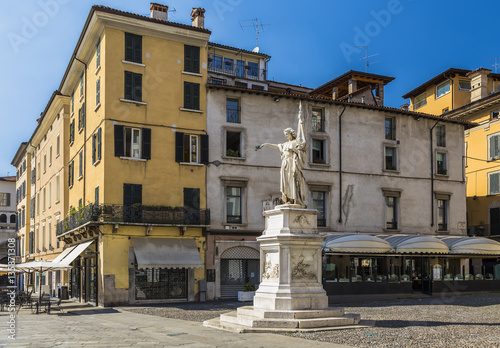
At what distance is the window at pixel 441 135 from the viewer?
1563 inches

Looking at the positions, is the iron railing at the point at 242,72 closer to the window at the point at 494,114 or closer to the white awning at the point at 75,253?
the window at the point at 494,114

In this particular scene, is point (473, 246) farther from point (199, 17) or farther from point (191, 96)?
point (199, 17)

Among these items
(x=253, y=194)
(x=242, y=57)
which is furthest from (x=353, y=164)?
(x=242, y=57)

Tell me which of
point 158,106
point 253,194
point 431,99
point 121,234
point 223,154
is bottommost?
point 121,234

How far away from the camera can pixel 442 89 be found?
52469 millimetres

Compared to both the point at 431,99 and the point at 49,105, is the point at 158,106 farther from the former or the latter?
the point at 431,99

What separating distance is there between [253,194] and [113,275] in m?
8.83

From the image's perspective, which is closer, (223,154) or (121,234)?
(121,234)

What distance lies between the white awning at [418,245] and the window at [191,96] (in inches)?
515

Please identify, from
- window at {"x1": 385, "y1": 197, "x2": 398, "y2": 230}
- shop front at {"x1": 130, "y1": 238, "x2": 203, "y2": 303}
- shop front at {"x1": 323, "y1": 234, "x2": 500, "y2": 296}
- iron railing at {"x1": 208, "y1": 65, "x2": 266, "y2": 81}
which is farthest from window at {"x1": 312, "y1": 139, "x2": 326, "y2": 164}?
iron railing at {"x1": 208, "y1": 65, "x2": 266, "y2": 81}

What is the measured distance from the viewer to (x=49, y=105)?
44406 mm

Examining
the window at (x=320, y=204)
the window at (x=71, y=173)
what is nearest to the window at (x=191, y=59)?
the window at (x=320, y=204)

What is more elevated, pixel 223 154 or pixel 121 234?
pixel 223 154

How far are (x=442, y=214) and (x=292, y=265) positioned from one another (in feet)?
80.7
